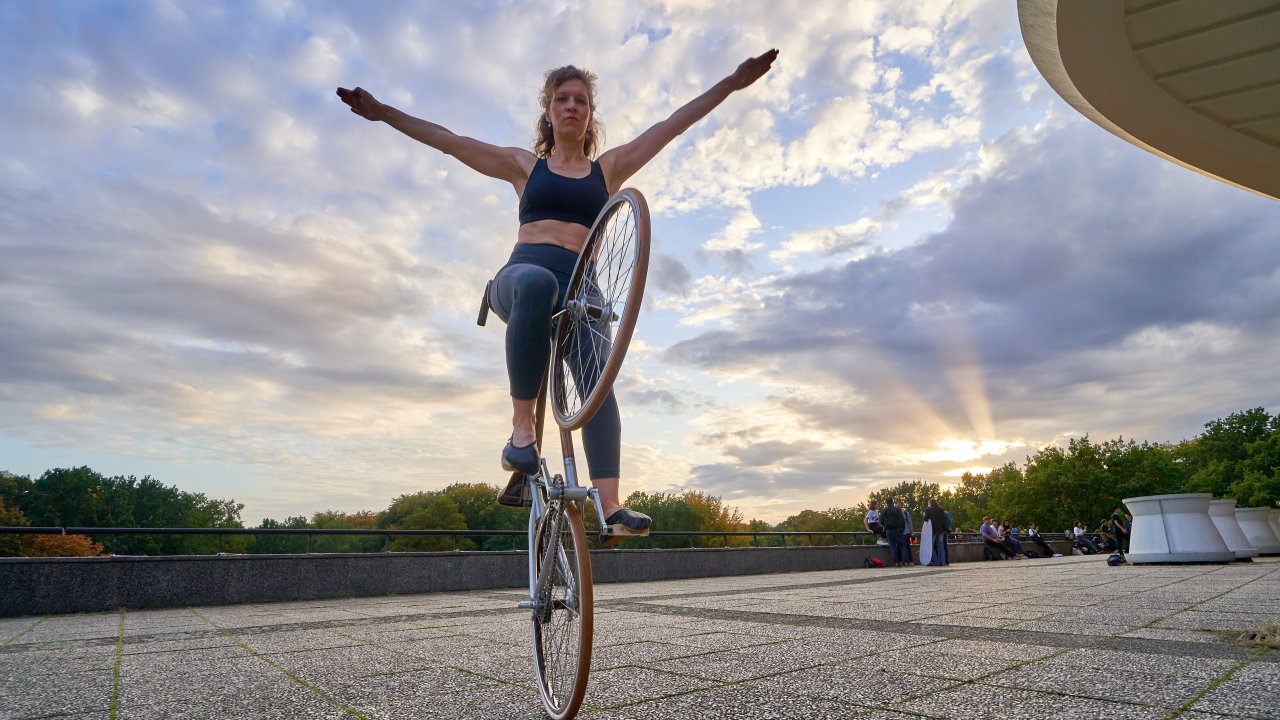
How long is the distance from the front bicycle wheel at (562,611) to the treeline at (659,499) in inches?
1865

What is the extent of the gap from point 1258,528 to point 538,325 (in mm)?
23230

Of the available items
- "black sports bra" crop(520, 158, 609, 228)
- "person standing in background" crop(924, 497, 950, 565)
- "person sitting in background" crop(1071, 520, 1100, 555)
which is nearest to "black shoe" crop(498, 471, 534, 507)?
"black sports bra" crop(520, 158, 609, 228)

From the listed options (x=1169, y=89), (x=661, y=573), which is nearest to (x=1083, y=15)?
(x=1169, y=89)

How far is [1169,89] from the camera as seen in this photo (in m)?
5.69

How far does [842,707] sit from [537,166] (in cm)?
245

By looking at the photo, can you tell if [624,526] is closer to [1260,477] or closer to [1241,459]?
[1260,477]

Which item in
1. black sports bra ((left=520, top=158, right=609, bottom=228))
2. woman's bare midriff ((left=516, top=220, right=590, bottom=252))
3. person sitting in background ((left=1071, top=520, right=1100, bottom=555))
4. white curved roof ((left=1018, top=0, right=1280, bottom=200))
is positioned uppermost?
white curved roof ((left=1018, top=0, right=1280, bottom=200))

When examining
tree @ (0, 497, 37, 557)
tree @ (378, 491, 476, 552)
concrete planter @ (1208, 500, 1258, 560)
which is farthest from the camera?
tree @ (378, 491, 476, 552)

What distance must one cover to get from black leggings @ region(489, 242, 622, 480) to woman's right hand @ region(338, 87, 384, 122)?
2.85ft

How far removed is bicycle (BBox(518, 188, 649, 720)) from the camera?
96.4 inches

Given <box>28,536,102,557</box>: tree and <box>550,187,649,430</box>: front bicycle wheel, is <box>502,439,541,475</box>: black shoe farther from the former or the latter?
<box>28,536,102,557</box>: tree

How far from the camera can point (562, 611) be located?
117 inches

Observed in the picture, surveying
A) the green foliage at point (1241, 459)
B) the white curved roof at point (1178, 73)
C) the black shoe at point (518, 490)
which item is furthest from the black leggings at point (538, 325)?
Result: the green foliage at point (1241, 459)

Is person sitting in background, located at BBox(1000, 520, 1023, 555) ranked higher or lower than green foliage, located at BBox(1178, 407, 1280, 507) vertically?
lower
